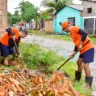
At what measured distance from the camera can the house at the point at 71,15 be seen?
1499 inches

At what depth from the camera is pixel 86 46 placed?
22.3 ft

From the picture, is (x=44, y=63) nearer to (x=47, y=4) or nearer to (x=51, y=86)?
(x=51, y=86)

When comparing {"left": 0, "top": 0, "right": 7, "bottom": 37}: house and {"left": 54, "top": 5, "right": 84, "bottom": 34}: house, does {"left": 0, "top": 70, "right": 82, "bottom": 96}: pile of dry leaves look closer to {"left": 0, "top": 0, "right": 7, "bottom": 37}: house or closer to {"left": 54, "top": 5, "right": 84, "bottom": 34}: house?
{"left": 0, "top": 0, "right": 7, "bottom": 37}: house

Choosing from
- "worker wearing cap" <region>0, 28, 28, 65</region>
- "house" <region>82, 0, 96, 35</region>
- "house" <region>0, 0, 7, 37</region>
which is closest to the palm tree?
"house" <region>82, 0, 96, 35</region>

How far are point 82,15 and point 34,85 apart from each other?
34.9 meters

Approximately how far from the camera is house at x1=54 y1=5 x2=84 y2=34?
Result: 38062 mm

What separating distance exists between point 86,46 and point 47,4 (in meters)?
39.3

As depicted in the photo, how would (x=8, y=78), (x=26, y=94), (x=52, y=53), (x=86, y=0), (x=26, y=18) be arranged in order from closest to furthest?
(x=26, y=94)
(x=8, y=78)
(x=52, y=53)
(x=86, y=0)
(x=26, y=18)

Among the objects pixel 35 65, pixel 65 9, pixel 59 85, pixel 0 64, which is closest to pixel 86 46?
pixel 35 65

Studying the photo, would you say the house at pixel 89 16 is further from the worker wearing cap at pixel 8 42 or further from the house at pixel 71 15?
the worker wearing cap at pixel 8 42

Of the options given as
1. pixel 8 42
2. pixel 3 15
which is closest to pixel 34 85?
pixel 8 42

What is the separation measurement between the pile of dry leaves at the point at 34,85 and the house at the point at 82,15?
1234 inches

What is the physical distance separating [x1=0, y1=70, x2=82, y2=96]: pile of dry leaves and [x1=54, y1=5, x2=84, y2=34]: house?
113 ft

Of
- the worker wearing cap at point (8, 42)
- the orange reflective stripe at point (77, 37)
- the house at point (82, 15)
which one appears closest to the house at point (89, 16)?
the house at point (82, 15)
